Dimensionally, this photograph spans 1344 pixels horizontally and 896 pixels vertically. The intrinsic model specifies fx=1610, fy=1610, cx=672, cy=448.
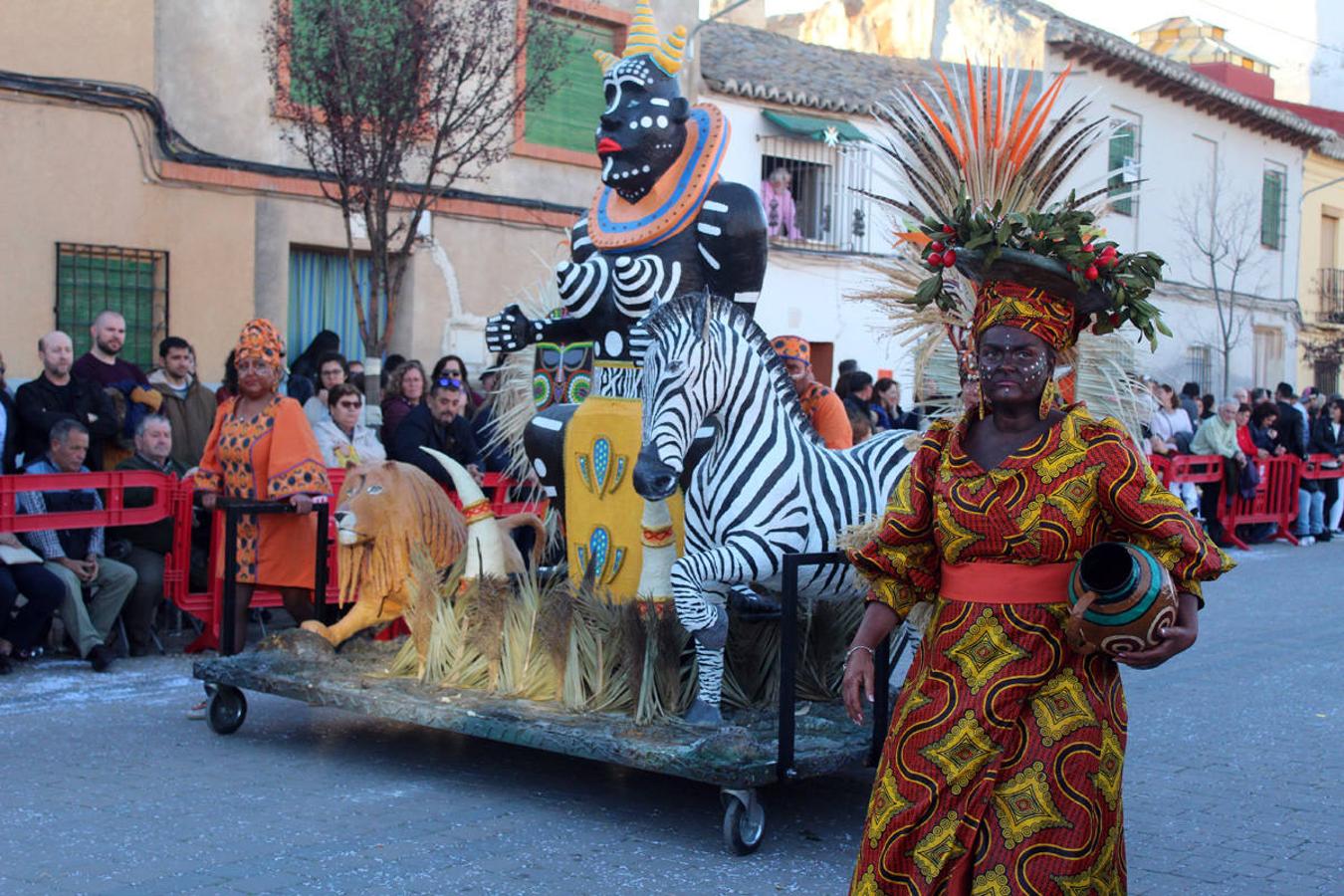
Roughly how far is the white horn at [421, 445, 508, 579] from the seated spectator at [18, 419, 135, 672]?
7.97 feet

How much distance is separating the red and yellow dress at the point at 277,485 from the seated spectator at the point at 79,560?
1.04 meters

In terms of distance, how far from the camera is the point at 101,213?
45.8 feet

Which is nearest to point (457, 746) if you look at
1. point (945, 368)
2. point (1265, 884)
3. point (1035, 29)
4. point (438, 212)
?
point (945, 368)

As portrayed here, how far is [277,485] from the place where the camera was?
8.22 m

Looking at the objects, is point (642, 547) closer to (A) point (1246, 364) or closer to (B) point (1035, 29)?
(B) point (1035, 29)

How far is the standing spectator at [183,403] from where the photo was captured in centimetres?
995

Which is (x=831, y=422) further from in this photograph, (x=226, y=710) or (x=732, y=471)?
(x=226, y=710)

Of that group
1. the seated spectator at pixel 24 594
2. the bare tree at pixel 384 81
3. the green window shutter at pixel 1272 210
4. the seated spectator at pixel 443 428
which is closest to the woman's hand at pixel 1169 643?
the seated spectator at pixel 24 594

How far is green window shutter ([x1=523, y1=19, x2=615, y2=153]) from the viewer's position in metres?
17.9

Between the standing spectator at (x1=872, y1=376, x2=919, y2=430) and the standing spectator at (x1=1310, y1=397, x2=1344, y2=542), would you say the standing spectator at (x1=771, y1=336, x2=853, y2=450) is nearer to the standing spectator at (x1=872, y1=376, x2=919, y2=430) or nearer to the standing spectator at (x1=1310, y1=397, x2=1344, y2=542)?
the standing spectator at (x1=872, y1=376, x2=919, y2=430)

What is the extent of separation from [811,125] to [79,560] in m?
14.7

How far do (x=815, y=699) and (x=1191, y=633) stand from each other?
3.21 m

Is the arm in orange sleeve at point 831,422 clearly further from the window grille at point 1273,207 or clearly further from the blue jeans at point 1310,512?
the window grille at point 1273,207

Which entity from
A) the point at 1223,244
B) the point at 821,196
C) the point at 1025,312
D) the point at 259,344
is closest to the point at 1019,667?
the point at 1025,312
